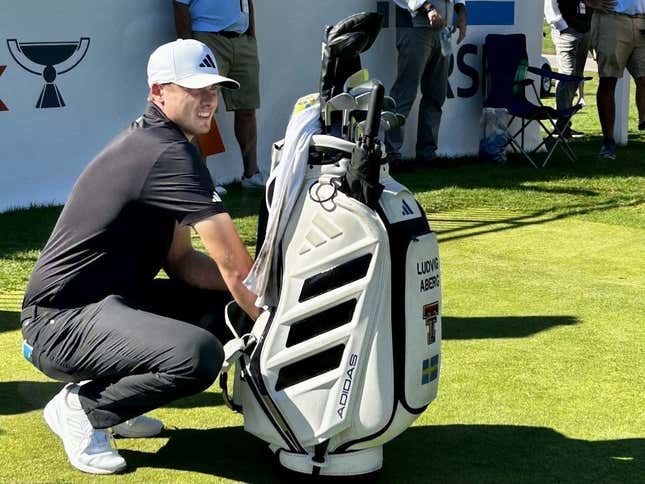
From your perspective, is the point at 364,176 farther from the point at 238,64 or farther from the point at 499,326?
the point at 238,64

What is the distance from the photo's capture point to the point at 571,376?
4879mm

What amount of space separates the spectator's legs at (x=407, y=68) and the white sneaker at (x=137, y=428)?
20.6ft

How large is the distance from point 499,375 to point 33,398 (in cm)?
197

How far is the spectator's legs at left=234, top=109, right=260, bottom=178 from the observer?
30.4 ft

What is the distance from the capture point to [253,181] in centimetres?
935

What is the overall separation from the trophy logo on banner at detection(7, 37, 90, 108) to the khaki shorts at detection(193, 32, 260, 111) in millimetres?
963

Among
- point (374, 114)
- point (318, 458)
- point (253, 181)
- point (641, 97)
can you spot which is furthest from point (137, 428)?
point (641, 97)

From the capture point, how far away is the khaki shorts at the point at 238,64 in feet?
29.5

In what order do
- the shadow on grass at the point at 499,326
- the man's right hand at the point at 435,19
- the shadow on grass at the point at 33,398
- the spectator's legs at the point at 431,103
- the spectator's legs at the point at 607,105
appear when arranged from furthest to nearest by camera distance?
1. the spectator's legs at the point at 607,105
2. the spectator's legs at the point at 431,103
3. the man's right hand at the point at 435,19
4. the shadow on grass at the point at 499,326
5. the shadow on grass at the point at 33,398

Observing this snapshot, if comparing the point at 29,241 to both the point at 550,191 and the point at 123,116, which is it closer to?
the point at 123,116

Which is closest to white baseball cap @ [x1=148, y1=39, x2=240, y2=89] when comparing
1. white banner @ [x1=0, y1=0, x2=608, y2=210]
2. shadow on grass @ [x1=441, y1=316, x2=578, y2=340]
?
shadow on grass @ [x1=441, y1=316, x2=578, y2=340]

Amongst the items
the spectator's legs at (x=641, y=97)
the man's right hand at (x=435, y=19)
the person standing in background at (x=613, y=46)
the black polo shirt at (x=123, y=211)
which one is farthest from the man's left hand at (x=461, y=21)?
the black polo shirt at (x=123, y=211)

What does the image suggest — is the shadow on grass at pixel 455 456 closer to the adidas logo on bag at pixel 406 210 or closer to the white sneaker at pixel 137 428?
the white sneaker at pixel 137 428

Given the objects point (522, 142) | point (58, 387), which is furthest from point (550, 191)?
point (58, 387)
